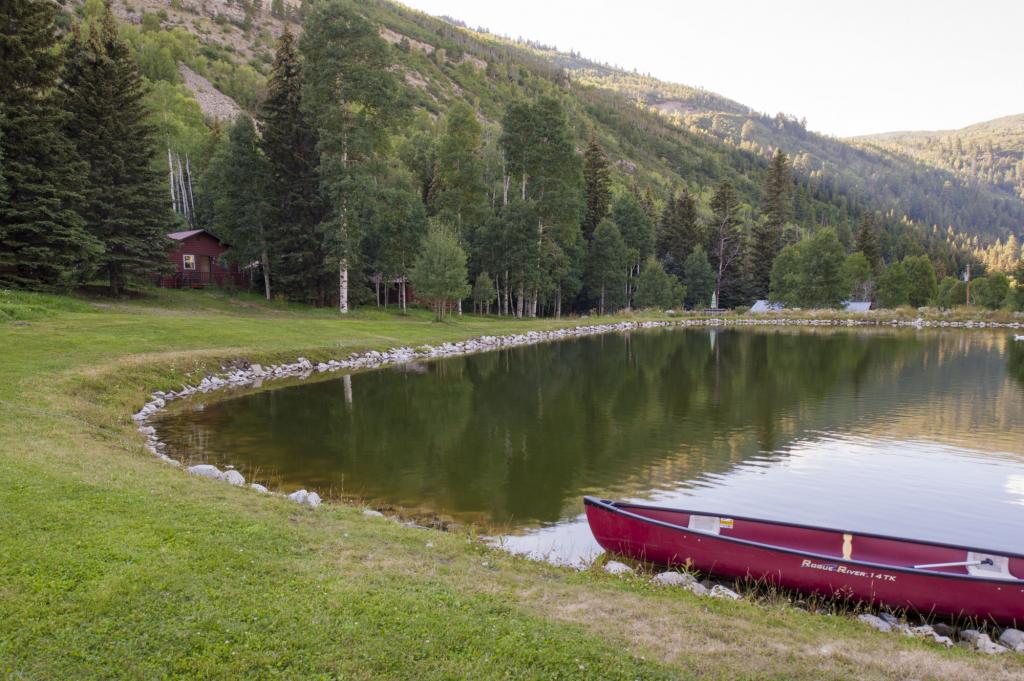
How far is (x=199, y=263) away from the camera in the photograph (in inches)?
2472

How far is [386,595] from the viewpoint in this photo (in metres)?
7.97

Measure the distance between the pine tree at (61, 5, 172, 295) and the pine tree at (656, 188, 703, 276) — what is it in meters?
86.2

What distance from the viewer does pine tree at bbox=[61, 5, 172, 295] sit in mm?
43719

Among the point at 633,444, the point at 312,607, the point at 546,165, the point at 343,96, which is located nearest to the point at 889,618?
the point at 312,607

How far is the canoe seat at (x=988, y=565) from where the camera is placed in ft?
33.1

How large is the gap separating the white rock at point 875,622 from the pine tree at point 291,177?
52.6 m

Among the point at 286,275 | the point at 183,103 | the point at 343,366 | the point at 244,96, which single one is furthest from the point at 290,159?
the point at 244,96

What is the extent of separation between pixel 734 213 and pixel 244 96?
11409 centimetres

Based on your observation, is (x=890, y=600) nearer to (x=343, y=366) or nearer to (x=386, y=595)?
(x=386, y=595)

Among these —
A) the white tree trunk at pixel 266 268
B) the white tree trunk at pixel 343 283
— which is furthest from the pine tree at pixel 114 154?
the white tree trunk at pixel 343 283

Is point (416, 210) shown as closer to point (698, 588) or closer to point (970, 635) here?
point (698, 588)

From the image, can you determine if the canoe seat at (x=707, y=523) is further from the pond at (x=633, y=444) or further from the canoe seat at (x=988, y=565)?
the canoe seat at (x=988, y=565)

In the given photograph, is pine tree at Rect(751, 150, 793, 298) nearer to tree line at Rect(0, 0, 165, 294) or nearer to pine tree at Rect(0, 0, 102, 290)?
tree line at Rect(0, 0, 165, 294)

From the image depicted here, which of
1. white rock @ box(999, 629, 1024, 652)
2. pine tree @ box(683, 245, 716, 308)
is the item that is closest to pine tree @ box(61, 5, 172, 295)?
white rock @ box(999, 629, 1024, 652)
